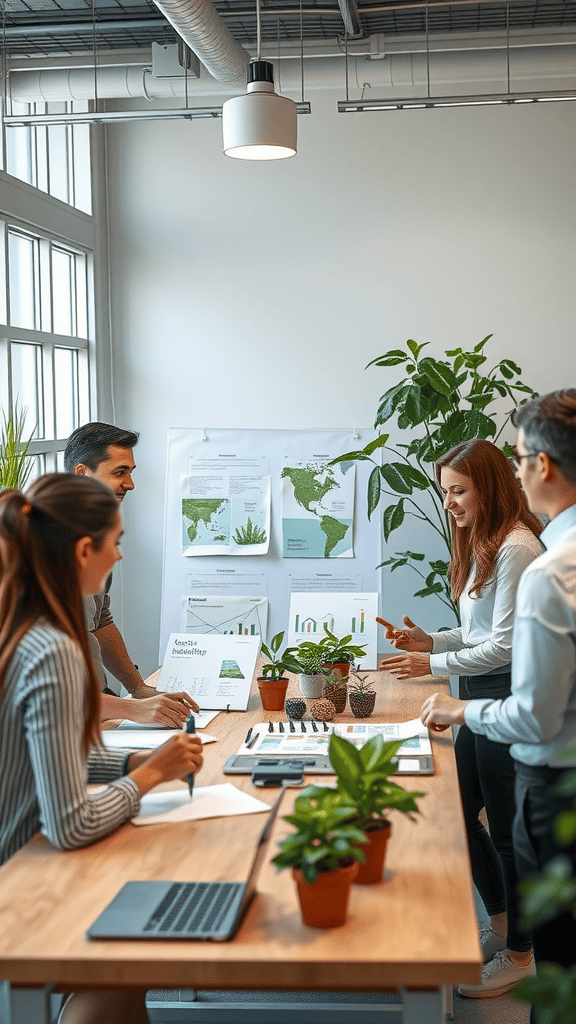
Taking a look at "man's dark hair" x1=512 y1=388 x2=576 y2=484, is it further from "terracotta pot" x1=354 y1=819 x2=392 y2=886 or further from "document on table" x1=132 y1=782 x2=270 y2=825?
"document on table" x1=132 y1=782 x2=270 y2=825

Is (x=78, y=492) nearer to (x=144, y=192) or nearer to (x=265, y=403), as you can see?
(x=265, y=403)

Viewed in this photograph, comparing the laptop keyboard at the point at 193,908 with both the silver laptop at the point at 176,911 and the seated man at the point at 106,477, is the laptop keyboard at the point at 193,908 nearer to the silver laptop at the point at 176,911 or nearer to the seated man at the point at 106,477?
the silver laptop at the point at 176,911

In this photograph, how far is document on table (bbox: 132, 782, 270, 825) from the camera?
2.00 metres

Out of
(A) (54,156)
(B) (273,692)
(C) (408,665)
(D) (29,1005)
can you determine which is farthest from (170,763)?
(A) (54,156)

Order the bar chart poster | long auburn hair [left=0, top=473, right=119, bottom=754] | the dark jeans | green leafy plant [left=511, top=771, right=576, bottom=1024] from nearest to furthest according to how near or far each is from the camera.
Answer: green leafy plant [left=511, top=771, right=576, bottom=1024]
long auburn hair [left=0, top=473, right=119, bottom=754]
the dark jeans
the bar chart poster

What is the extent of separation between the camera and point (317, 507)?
505 centimetres

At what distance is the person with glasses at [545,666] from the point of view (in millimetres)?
1826

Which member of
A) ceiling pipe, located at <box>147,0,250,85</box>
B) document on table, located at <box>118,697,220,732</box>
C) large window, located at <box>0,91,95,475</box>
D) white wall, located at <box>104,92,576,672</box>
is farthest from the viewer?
white wall, located at <box>104,92,576,672</box>

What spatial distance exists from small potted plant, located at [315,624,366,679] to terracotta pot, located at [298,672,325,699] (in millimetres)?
40

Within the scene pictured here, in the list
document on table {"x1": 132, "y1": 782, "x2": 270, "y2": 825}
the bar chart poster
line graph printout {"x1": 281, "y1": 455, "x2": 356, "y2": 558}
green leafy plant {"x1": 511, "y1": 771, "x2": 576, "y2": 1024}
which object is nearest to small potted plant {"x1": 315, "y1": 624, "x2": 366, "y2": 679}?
the bar chart poster

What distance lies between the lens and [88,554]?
1861mm

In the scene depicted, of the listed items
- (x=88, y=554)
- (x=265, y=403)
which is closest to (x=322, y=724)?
(x=88, y=554)

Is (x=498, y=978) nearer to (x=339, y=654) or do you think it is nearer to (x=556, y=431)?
(x=339, y=654)

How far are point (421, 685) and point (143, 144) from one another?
3554mm
